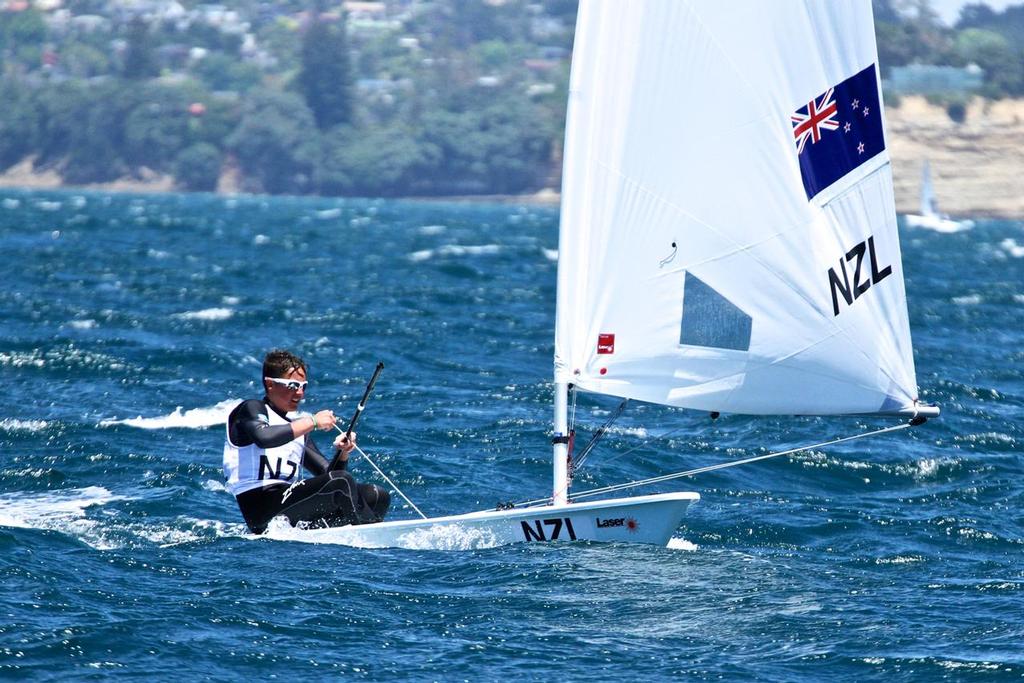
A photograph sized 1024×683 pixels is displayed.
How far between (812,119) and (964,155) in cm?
13370

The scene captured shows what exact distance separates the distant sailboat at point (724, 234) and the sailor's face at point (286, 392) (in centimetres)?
100

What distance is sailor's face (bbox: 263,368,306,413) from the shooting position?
11.0 metres

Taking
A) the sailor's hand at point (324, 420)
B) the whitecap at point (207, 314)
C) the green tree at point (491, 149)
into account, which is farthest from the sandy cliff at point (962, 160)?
the sailor's hand at point (324, 420)

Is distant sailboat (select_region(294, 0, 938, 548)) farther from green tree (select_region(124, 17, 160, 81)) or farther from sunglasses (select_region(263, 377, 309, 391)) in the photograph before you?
green tree (select_region(124, 17, 160, 81))

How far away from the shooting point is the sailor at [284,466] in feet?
35.9

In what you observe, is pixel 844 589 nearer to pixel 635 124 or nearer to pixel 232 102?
pixel 635 124

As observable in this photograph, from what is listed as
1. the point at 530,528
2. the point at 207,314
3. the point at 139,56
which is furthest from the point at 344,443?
the point at 139,56

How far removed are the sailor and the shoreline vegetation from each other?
12669 cm

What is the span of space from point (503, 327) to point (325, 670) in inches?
719

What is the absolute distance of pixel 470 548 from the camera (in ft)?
37.6

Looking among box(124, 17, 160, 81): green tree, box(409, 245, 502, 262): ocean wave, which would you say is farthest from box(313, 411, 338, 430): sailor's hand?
box(124, 17, 160, 81): green tree

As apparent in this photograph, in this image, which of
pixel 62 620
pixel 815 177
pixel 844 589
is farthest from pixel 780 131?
pixel 62 620

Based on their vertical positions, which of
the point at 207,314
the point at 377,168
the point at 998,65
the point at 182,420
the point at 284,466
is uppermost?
the point at 998,65

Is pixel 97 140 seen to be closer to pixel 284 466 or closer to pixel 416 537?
pixel 284 466
